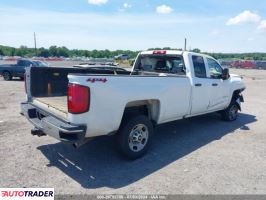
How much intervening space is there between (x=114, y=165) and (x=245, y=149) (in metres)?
2.86

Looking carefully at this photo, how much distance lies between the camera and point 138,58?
725 cm

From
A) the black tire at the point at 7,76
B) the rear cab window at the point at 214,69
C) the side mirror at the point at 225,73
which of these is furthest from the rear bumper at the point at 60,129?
the black tire at the point at 7,76

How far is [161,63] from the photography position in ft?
22.2

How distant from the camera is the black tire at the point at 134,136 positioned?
4652mm

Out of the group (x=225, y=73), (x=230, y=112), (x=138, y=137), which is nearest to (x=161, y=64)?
(x=225, y=73)

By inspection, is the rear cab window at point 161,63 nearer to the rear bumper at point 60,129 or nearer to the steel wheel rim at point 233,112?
the steel wheel rim at point 233,112

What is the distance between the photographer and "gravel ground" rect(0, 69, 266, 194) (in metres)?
3.98

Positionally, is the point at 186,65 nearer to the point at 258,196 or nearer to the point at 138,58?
the point at 138,58

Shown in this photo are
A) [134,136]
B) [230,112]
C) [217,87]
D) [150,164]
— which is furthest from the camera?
[230,112]

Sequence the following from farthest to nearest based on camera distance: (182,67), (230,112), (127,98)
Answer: (230,112), (182,67), (127,98)

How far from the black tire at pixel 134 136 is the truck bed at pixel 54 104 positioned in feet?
3.41

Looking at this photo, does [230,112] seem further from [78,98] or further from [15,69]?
[15,69]

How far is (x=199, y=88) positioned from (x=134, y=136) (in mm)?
2149

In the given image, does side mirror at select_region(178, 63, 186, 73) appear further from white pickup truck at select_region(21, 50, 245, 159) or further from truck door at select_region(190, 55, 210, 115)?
truck door at select_region(190, 55, 210, 115)
